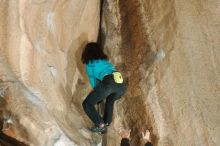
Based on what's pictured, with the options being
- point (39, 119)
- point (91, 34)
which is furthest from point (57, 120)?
point (91, 34)

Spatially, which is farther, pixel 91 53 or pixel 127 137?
pixel 127 137

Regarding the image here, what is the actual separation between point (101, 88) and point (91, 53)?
25.9 inches

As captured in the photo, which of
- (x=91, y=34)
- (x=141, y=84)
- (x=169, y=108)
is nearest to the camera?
(x=169, y=108)

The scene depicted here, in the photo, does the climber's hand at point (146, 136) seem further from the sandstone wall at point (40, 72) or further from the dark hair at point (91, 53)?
the dark hair at point (91, 53)

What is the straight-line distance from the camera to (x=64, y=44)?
637 cm

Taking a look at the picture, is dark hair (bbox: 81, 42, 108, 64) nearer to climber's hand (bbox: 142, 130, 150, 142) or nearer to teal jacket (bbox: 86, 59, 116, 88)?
teal jacket (bbox: 86, 59, 116, 88)

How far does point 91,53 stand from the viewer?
6.32m

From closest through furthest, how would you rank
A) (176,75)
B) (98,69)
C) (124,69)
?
(98,69), (176,75), (124,69)

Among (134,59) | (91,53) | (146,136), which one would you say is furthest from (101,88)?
(134,59)

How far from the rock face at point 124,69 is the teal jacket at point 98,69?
0.38 metres

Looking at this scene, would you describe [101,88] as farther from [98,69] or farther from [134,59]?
[134,59]

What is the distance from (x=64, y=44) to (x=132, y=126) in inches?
62.6

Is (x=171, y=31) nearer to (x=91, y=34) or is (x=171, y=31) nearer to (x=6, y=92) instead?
(x=91, y=34)

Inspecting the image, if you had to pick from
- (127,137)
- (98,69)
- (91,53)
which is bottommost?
(127,137)
